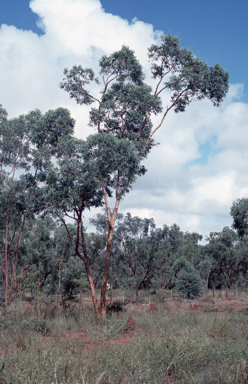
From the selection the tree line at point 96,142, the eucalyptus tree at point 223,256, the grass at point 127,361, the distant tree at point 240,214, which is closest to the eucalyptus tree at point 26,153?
the tree line at point 96,142

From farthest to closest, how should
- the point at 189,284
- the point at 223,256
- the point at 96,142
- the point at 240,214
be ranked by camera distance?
1. the point at 223,256
2. the point at 189,284
3. the point at 240,214
4. the point at 96,142

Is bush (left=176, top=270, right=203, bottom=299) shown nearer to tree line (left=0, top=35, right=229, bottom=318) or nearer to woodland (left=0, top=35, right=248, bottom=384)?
woodland (left=0, top=35, right=248, bottom=384)

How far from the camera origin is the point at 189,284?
2472 cm

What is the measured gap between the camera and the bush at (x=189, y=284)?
81.1 ft

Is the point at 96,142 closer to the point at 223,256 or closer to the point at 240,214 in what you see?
the point at 240,214

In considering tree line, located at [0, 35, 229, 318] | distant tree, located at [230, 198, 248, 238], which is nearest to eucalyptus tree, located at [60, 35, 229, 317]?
tree line, located at [0, 35, 229, 318]

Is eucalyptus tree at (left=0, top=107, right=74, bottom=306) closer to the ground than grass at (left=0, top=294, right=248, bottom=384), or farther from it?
farther from it

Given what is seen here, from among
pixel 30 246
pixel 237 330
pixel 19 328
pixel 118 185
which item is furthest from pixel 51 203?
pixel 30 246

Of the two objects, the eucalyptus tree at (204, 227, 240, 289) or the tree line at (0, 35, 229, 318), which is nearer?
the tree line at (0, 35, 229, 318)

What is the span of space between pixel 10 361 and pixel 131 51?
15181mm

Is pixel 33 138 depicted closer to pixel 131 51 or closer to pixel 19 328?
pixel 131 51

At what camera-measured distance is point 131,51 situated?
15789 mm

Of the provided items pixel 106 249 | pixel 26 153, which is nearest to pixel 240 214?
A: pixel 106 249

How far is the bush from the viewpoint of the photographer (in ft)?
81.1
